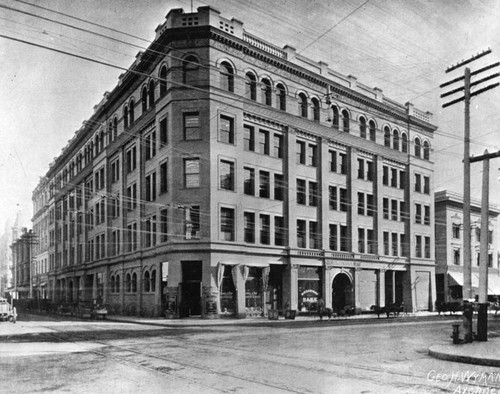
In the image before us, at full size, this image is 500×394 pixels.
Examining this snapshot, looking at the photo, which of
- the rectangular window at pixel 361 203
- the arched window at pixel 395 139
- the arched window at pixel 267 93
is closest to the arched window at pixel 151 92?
the arched window at pixel 267 93

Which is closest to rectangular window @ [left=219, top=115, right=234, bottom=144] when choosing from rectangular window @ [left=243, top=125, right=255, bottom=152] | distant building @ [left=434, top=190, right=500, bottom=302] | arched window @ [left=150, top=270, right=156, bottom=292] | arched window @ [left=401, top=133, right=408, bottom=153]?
rectangular window @ [left=243, top=125, right=255, bottom=152]

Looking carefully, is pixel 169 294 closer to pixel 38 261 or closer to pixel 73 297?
pixel 73 297

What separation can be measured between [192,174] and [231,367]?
23.9m

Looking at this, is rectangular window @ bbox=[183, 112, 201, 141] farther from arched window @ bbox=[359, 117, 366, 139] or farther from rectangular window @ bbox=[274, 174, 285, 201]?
arched window @ bbox=[359, 117, 366, 139]

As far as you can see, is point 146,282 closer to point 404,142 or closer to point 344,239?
point 344,239

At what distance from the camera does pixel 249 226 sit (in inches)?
1471

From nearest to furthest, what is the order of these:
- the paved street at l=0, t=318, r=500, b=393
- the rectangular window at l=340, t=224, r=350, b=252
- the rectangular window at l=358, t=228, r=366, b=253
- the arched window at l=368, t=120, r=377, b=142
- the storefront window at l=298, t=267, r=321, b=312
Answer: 1. the paved street at l=0, t=318, r=500, b=393
2. the storefront window at l=298, t=267, r=321, b=312
3. the rectangular window at l=340, t=224, r=350, b=252
4. the rectangular window at l=358, t=228, r=366, b=253
5. the arched window at l=368, t=120, r=377, b=142

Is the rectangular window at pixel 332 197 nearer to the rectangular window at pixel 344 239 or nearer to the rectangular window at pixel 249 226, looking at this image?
the rectangular window at pixel 344 239

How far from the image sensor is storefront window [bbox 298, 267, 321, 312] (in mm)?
40500

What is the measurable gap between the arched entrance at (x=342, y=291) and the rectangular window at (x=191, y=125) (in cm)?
1831

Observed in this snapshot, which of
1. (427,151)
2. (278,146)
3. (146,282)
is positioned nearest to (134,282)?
(146,282)

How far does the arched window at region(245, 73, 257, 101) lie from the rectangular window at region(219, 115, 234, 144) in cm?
265

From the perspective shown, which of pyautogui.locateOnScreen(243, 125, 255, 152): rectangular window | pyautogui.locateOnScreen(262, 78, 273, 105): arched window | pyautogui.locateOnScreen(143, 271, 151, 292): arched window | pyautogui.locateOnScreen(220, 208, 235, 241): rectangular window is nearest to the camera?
pyautogui.locateOnScreen(220, 208, 235, 241): rectangular window

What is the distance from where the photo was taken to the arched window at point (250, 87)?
123ft
